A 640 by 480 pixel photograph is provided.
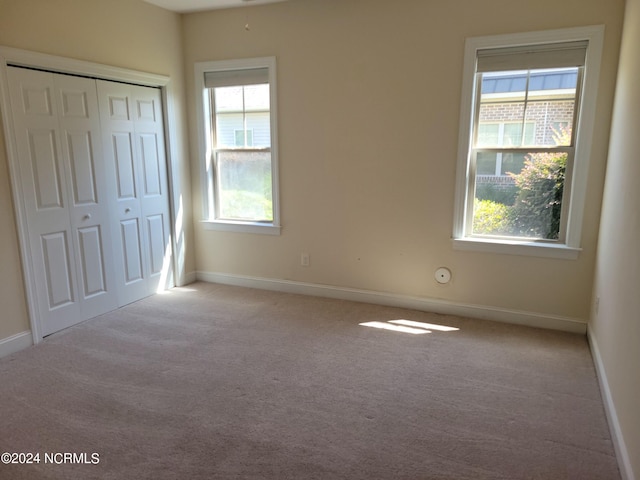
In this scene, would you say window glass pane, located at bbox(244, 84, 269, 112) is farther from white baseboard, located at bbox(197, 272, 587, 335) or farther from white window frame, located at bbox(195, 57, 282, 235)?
white baseboard, located at bbox(197, 272, 587, 335)

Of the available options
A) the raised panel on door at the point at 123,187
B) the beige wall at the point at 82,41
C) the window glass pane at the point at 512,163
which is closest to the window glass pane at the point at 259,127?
the beige wall at the point at 82,41

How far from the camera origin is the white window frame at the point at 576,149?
306cm

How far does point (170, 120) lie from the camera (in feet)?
14.1

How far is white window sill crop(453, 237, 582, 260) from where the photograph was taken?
3336 millimetres

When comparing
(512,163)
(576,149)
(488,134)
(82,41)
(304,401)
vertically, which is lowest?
(304,401)

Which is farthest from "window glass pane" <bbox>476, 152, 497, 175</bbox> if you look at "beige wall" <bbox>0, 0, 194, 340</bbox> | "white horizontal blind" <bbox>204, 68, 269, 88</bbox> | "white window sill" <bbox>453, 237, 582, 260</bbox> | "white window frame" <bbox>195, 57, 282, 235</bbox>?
"beige wall" <bbox>0, 0, 194, 340</bbox>

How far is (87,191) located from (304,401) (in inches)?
98.3

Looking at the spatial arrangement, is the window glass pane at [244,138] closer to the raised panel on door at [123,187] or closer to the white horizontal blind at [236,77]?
the white horizontal blind at [236,77]

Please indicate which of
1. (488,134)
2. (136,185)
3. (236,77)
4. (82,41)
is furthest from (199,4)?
(488,134)

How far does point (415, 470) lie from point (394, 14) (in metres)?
3.34

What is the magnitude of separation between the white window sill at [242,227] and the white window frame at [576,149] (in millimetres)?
1797

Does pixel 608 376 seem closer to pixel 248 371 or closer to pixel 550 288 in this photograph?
pixel 550 288

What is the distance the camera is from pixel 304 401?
2494 millimetres

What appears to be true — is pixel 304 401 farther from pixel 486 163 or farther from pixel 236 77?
pixel 236 77
